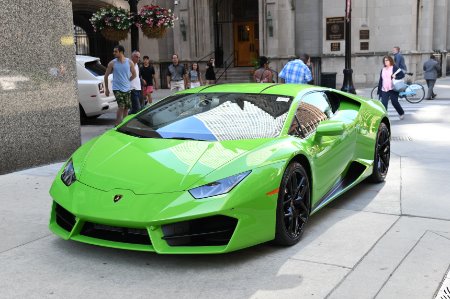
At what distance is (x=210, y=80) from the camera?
2295 centimetres

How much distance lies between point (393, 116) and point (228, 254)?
11.3 metres

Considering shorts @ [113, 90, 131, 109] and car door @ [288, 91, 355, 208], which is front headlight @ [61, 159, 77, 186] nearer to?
car door @ [288, 91, 355, 208]

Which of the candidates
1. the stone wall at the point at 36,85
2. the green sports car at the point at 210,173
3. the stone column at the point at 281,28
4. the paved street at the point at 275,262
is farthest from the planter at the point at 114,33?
the stone column at the point at 281,28

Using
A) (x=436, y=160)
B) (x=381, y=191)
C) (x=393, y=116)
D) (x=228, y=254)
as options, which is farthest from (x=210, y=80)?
(x=228, y=254)

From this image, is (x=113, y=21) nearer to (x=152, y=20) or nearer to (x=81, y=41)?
(x=152, y=20)

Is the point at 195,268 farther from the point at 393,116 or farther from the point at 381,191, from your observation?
the point at 393,116

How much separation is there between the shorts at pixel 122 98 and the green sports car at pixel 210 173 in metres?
6.07

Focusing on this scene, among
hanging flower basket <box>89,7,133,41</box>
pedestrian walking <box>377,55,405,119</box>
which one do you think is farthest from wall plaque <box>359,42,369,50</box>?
hanging flower basket <box>89,7,133,41</box>

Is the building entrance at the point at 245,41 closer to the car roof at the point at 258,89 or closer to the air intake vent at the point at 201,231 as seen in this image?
the car roof at the point at 258,89

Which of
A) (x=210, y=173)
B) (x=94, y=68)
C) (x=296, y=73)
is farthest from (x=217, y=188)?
(x=94, y=68)

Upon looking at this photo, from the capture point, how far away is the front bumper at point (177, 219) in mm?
3920

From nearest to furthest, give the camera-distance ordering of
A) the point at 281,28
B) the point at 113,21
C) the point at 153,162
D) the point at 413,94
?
the point at 153,162
the point at 113,21
the point at 413,94
the point at 281,28

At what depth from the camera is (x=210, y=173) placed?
4.14 m

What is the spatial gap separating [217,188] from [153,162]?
25.6 inches
